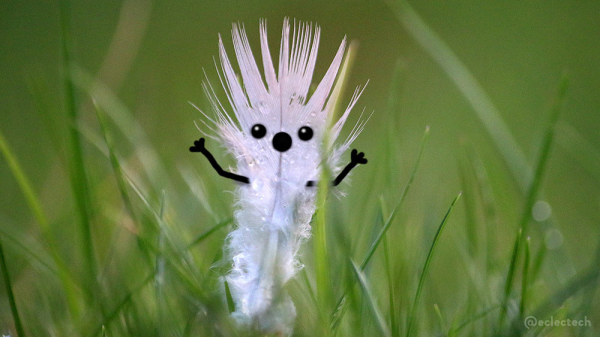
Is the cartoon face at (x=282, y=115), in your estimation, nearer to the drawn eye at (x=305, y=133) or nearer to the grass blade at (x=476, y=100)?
the drawn eye at (x=305, y=133)

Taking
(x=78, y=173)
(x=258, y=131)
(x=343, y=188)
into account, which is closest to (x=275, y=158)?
(x=258, y=131)

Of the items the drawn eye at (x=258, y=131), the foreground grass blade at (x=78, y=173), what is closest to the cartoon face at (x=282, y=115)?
the drawn eye at (x=258, y=131)

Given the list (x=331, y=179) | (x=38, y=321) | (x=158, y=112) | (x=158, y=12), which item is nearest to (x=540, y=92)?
(x=158, y=112)

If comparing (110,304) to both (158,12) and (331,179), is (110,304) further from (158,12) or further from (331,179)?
(158,12)

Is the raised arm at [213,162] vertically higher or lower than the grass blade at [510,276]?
higher

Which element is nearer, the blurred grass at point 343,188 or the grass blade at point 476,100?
the blurred grass at point 343,188

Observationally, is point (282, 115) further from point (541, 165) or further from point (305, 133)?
point (541, 165)

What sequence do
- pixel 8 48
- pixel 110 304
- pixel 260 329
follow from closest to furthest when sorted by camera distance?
1. pixel 260 329
2. pixel 110 304
3. pixel 8 48
